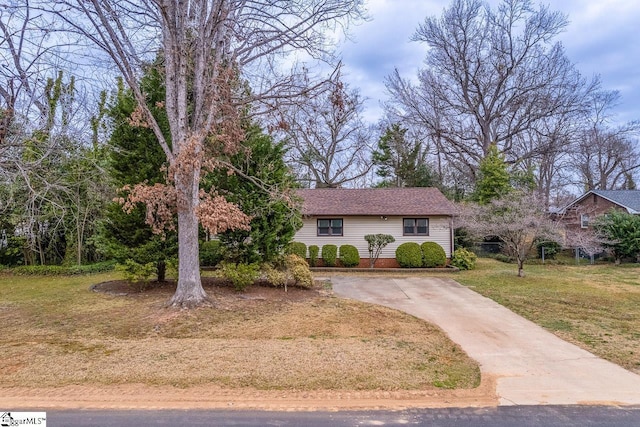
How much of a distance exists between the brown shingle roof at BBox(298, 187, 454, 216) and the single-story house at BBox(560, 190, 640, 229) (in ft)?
25.3

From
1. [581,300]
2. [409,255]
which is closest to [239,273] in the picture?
[409,255]

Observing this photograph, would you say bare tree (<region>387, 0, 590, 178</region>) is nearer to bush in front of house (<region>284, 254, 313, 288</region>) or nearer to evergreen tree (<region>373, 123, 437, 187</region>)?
evergreen tree (<region>373, 123, 437, 187</region>)

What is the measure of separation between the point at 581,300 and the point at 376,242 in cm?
805

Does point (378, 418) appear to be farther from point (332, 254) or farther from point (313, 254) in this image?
point (313, 254)

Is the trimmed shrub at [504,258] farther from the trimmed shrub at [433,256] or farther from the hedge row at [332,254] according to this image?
the hedge row at [332,254]

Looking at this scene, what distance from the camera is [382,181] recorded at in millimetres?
30953

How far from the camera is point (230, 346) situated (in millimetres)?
5953

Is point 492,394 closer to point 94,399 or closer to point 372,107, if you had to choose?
point 94,399

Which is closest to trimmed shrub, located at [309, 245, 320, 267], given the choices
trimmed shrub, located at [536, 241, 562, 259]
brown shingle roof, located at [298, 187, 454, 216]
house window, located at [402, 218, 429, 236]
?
brown shingle roof, located at [298, 187, 454, 216]

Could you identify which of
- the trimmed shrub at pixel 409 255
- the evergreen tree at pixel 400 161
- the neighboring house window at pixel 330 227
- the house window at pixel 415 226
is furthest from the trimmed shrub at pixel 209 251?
the evergreen tree at pixel 400 161

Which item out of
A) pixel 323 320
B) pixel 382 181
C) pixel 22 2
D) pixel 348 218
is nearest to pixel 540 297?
pixel 323 320

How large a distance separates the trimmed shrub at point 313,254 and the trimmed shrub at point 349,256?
1.12 meters

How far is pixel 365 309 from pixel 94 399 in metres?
5.71

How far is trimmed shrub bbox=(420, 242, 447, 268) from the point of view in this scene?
54.2 feet
